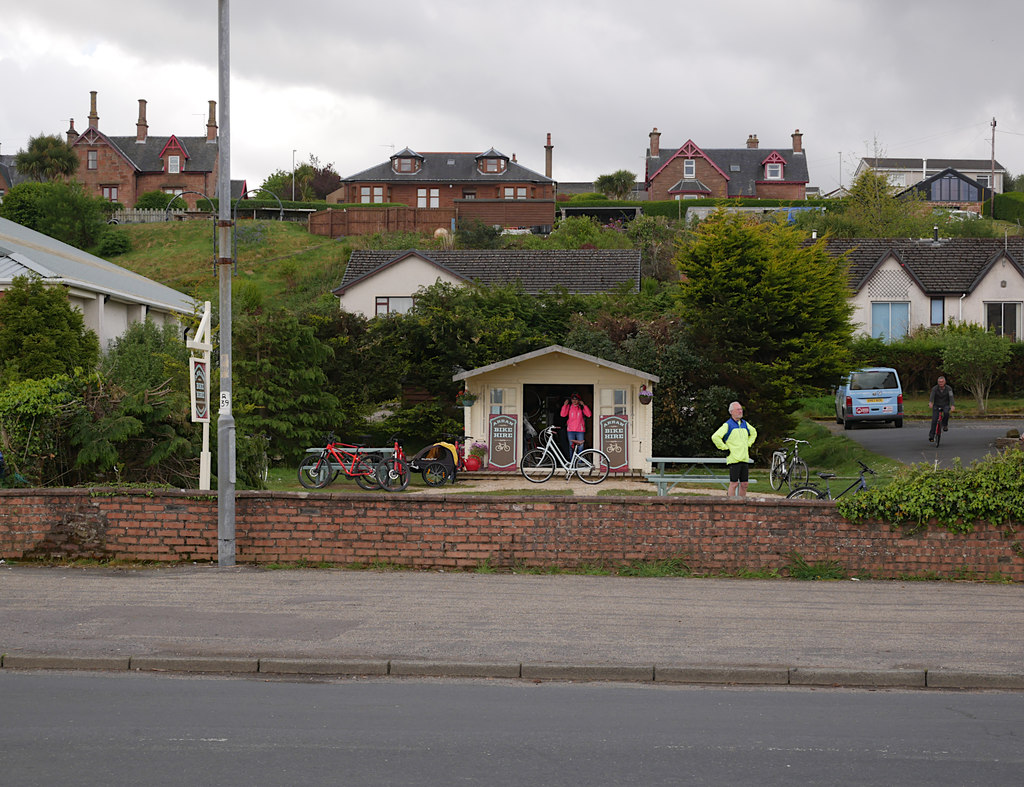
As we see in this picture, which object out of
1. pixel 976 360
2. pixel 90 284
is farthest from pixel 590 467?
pixel 976 360

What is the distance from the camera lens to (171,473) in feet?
51.8

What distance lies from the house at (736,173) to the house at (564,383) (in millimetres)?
66265

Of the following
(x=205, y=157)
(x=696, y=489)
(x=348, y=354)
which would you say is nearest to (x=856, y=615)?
(x=696, y=489)

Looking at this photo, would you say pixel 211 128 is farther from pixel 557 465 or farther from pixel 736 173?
pixel 557 465

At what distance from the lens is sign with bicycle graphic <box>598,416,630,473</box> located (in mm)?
26031

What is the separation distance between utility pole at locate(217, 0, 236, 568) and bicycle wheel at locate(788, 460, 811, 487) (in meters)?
12.0

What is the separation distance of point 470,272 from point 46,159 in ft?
170

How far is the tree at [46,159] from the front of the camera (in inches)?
3216

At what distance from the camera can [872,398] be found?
3475cm

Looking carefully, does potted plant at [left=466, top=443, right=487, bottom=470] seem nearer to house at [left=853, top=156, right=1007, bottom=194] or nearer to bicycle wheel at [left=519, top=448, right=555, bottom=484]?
bicycle wheel at [left=519, top=448, right=555, bottom=484]

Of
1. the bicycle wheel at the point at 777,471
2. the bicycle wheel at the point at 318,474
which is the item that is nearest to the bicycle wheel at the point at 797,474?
the bicycle wheel at the point at 777,471

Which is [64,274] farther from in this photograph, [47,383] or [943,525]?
[943,525]

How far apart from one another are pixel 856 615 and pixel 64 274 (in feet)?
78.9

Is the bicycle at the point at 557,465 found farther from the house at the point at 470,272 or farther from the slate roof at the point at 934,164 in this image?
the slate roof at the point at 934,164
